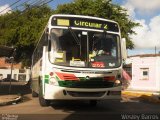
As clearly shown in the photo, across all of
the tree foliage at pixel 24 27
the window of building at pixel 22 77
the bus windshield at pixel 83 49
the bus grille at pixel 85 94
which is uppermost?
the tree foliage at pixel 24 27

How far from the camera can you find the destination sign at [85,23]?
559 inches

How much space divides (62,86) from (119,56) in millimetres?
2554

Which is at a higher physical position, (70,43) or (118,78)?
(70,43)

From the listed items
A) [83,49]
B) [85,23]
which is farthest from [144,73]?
[83,49]

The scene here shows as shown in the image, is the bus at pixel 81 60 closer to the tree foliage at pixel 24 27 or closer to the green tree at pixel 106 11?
the green tree at pixel 106 11

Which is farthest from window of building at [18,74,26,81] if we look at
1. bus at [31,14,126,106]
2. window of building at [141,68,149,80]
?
bus at [31,14,126,106]

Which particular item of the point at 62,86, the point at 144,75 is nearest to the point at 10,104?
the point at 62,86

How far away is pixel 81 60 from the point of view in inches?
547

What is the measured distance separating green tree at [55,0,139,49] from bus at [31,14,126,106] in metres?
17.4

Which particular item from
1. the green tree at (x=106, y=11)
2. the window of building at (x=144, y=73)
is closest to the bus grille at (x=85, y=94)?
the green tree at (x=106, y=11)

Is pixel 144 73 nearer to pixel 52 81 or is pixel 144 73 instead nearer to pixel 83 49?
pixel 83 49

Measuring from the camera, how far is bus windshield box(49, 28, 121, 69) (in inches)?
541

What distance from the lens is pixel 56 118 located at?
11930mm

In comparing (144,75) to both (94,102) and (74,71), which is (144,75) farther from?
(74,71)
